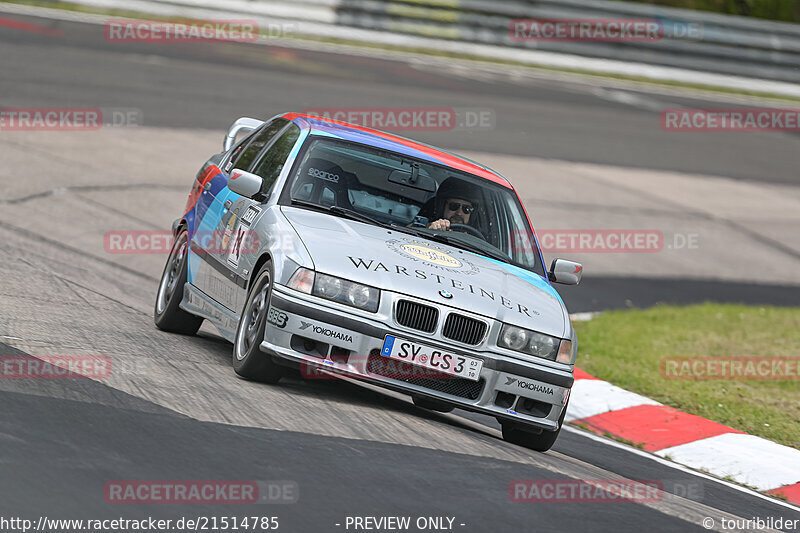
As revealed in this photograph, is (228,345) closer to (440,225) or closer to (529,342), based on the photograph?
(440,225)

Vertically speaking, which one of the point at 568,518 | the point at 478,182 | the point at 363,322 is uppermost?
the point at 478,182

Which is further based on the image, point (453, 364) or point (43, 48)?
point (43, 48)

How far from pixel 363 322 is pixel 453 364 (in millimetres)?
539

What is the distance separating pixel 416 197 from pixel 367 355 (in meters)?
1.84

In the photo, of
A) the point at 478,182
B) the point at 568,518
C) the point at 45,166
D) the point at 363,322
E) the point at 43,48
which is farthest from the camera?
the point at 43,48

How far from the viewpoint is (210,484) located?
4906 mm

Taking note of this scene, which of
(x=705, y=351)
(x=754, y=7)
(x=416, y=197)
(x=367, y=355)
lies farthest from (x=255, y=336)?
(x=754, y=7)

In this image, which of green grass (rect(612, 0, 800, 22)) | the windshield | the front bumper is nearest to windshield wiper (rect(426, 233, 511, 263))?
the windshield

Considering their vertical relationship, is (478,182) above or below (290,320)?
above

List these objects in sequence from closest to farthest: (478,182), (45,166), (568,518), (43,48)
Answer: (568,518)
(478,182)
(45,166)
(43,48)

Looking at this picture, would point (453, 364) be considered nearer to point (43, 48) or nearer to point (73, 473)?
point (73, 473)

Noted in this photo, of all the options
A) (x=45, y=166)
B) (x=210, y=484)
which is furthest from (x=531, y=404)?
(x=45, y=166)

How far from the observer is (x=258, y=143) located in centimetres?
870

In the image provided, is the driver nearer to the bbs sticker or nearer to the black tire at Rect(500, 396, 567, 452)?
the black tire at Rect(500, 396, 567, 452)
